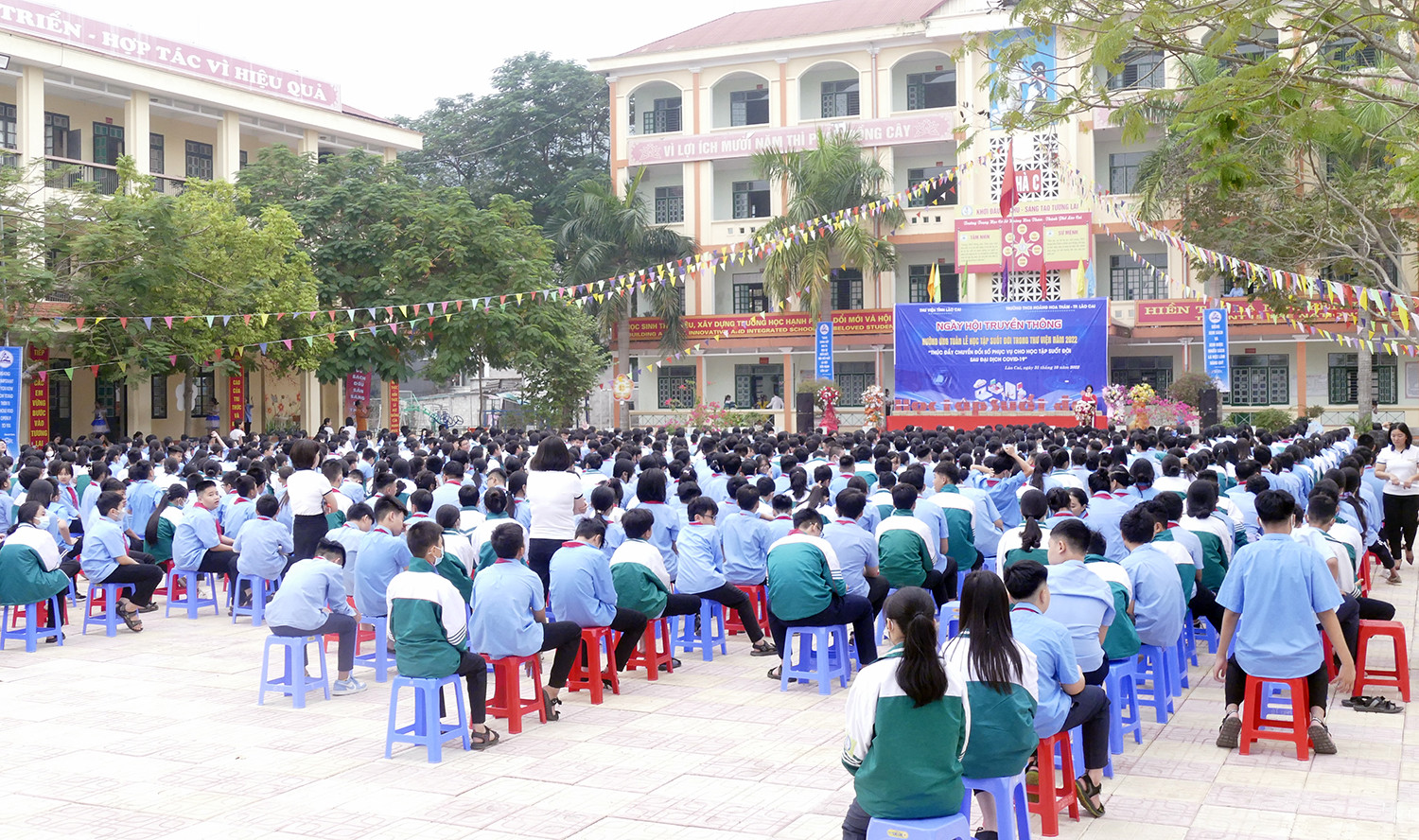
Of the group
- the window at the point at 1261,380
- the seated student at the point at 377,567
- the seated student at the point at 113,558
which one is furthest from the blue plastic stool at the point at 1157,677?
the window at the point at 1261,380

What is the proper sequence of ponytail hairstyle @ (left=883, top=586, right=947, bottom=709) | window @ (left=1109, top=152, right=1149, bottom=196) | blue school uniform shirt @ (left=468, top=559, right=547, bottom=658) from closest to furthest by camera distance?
ponytail hairstyle @ (left=883, top=586, right=947, bottom=709) → blue school uniform shirt @ (left=468, top=559, right=547, bottom=658) → window @ (left=1109, top=152, right=1149, bottom=196)

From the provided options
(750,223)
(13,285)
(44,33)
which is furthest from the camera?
(750,223)

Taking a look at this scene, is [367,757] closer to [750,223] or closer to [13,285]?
[13,285]

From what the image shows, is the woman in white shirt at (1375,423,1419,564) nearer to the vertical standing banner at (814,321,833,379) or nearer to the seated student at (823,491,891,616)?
the seated student at (823,491,891,616)

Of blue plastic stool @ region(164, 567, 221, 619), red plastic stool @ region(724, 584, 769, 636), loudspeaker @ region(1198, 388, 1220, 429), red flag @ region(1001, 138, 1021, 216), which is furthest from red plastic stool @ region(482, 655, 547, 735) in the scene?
red flag @ region(1001, 138, 1021, 216)

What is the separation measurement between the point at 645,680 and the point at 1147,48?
5.02 meters

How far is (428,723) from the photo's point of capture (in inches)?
237

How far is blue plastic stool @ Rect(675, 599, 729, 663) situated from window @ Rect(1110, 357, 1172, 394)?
23.7m

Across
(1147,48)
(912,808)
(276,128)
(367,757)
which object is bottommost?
(367,757)

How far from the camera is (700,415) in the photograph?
30.2 metres

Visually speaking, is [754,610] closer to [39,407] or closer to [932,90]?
[39,407]

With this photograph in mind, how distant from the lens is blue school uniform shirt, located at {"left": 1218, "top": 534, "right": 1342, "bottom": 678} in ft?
18.2

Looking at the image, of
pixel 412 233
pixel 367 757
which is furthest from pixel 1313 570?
pixel 412 233

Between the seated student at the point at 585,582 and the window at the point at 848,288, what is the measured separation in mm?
26636
